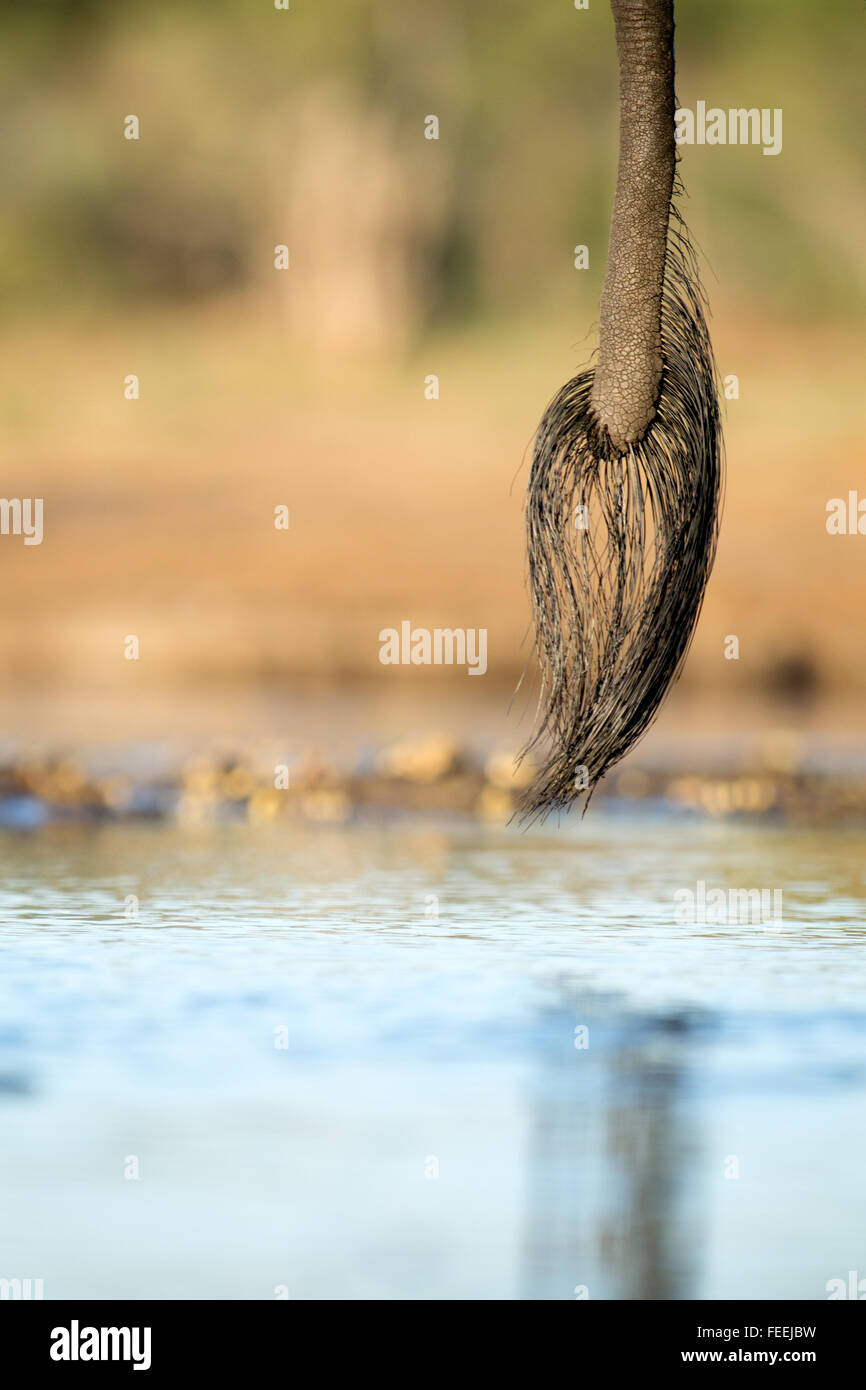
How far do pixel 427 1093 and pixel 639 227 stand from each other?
241 cm

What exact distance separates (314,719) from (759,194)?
48.5 ft

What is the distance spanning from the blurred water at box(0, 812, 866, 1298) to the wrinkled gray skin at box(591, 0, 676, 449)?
1880 millimetres

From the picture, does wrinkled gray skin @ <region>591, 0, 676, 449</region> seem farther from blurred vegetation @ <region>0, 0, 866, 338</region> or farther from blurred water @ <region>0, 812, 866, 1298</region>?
blurred vegetation @ <region>0, 0, 866, 338</region>

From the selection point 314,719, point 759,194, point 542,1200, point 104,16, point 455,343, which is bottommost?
point 542,1200

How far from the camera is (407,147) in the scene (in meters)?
36.5

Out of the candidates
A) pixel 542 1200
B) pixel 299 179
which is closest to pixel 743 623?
pixel 299 179

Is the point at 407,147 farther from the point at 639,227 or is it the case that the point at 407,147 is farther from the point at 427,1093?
the point at 427,1093

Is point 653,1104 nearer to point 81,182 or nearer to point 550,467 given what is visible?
point 550,467

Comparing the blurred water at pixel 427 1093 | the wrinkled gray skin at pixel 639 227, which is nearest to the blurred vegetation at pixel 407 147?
the blurred water at pixel 427 1093

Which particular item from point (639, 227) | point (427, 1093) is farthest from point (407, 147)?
point (427, 1093)

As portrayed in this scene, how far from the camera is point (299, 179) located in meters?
36.0

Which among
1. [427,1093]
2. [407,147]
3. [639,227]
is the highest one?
[407,147]

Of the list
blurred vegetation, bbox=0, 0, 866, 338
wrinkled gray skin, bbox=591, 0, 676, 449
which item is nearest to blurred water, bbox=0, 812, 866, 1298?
wrinkled gray skin, bbox=591, 0, 676, 449

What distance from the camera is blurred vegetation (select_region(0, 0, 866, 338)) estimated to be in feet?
113
